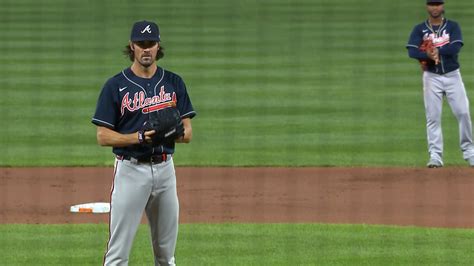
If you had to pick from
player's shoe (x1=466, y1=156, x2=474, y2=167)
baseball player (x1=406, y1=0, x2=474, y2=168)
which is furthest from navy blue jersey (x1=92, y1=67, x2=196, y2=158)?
player's shoe (x1=466, y1=156, x2=474, y2=167)

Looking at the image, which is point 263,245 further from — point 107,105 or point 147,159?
point 107,105

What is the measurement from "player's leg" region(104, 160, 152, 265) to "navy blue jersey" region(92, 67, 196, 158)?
0.11 m

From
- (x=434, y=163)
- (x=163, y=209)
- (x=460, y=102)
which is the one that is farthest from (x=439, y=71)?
(x=163, y=209)

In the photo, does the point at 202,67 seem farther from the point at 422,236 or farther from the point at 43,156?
the point at 422,236

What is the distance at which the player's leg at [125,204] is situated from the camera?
24.2ft

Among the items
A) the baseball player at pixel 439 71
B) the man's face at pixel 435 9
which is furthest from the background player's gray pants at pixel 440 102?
the man's face at pixel 435 9

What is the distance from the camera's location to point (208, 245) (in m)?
9.85

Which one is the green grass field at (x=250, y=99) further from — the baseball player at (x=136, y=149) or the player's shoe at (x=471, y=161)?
the baseball player at (x=136, y=149)

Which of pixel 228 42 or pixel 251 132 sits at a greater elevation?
pixel 228 42

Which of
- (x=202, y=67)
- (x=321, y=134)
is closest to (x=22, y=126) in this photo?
(x=321, y=134)

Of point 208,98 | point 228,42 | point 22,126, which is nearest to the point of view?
point 22,126

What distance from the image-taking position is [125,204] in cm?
738

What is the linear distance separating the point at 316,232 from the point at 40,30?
21196 mm

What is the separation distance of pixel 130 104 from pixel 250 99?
13.2m
